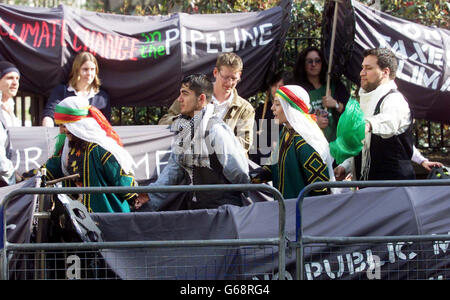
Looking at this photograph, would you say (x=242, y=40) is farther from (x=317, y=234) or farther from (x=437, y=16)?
(x=317, y=234)

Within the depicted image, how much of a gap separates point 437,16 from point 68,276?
6997 mm

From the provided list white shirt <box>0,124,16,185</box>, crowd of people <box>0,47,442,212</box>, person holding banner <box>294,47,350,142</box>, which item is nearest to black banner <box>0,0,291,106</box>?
person holding banner <box>294,47,350,142</box>

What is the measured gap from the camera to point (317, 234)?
5.36m

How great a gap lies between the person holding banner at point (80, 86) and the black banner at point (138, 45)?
40 centimetres

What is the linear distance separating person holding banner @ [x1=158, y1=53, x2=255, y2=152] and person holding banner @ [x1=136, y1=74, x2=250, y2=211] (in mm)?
1200

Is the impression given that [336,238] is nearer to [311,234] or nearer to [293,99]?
[311,234]

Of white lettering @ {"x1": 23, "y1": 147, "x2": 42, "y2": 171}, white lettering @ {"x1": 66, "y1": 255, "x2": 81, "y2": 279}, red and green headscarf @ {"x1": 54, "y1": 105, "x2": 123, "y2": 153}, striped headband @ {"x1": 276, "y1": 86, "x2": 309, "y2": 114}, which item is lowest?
white lettering @ {"x1": 66, "y1": 255, "x2": 81, "y2": 279}

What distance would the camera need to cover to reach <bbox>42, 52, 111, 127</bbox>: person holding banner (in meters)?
8.22

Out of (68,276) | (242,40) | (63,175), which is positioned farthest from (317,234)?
(242,40)

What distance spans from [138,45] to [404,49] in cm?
303

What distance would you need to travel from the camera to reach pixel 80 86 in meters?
8.28

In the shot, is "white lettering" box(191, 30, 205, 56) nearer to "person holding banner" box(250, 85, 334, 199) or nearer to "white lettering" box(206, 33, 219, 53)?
"white lettering" box(206, 33, 219, 53)

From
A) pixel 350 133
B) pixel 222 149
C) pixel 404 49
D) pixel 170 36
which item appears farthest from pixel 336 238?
pixel 170 36

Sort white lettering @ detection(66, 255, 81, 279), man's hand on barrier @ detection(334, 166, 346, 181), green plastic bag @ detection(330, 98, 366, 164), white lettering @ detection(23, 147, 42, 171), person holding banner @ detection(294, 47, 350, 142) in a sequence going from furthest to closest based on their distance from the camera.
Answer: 1. person holding banner @ detection(294, 47, 350, 142)
2. white lettering @ detection(23, 147, 42, 171)
3. man's hand on barrier @ detection(334, 166, 346, 181)
4. green plastic bag @ detection(330, 98, 366, 164)
5. white lettering @ detection(66, 255, 81, 279)
